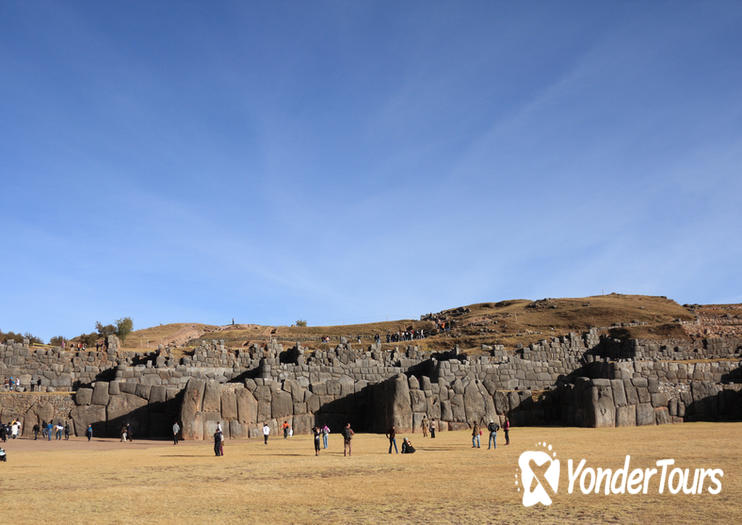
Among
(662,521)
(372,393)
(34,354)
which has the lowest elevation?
(662,521)

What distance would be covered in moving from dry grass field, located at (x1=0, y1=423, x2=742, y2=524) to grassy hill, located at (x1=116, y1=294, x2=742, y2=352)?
134 feet

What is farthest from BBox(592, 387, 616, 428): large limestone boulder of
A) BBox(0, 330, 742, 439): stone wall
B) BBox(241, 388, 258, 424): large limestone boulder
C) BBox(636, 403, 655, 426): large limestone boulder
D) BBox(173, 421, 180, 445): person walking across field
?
BBox(173, 421, 180, 445): person walking across field

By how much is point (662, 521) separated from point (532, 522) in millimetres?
1875

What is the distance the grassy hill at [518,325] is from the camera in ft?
217

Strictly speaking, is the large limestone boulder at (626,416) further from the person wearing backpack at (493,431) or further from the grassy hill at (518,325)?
the grassy hill at (518,325)

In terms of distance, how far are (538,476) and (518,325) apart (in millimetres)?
67503

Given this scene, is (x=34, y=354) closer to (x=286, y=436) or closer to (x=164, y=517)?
(x=286, y=436)

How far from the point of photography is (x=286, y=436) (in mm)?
28078

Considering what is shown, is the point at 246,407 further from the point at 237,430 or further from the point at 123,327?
the point at 123,327

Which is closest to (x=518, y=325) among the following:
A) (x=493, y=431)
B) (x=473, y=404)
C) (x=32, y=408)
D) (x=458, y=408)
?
(x=473, y=404)

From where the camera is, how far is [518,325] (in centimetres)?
8000

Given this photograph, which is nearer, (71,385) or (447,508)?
(447,508)

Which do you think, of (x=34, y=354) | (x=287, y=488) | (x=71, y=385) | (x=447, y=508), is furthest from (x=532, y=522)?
(x=34, y=354)

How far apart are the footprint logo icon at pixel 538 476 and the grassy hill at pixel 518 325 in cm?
4275
